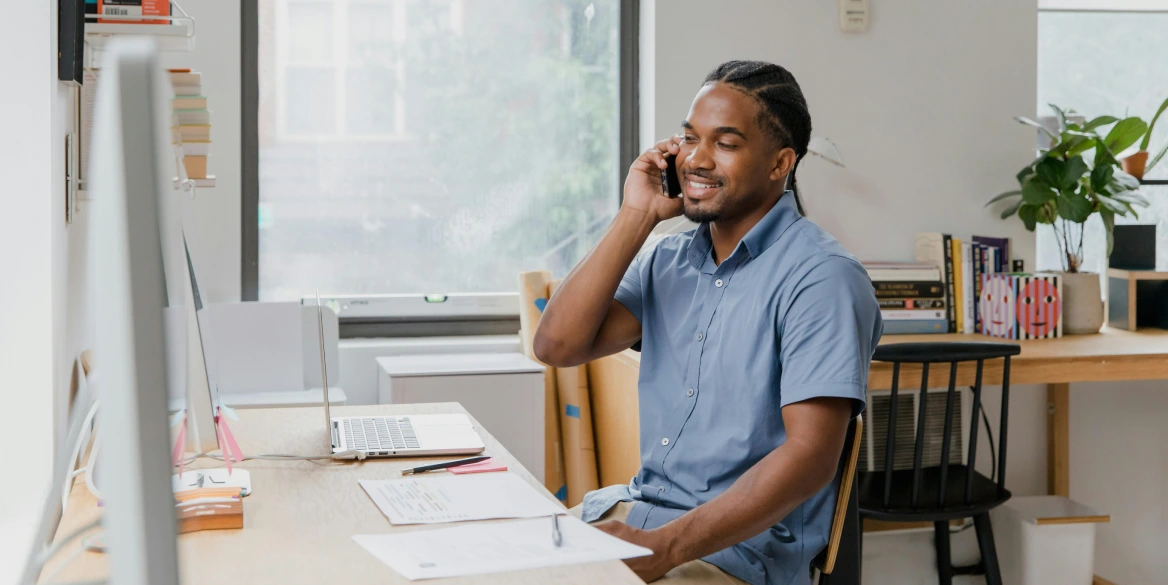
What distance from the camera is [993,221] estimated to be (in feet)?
11.5

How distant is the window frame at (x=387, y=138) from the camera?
3207mm

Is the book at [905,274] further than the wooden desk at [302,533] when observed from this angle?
Yes

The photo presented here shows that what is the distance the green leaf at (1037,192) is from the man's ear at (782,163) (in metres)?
1.89

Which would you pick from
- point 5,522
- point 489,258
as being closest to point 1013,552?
point 489,258

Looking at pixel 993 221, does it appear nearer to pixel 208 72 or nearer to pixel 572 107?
pixel 572 107

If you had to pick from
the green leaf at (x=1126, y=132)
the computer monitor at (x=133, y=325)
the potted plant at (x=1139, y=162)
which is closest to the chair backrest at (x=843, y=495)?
the computer monitor at (x=133, y=325)

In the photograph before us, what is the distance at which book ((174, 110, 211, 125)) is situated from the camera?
2.32m

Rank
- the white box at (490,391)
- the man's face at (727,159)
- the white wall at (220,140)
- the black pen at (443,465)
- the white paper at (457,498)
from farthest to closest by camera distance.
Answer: the white wall at (220,140)
the white box at (490,391)
the man's face at (727,159)
the black pen at (443,465)
the white paper at (457,498)

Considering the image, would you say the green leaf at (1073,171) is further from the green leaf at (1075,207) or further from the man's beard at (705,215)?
the man's beard at (705,215)

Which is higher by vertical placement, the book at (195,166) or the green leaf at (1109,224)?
the book at (195,166)

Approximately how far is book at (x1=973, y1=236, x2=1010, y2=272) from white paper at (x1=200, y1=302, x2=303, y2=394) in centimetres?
218

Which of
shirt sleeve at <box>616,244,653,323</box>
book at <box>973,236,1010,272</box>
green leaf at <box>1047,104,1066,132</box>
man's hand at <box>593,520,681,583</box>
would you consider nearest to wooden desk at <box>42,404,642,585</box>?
man's hand at <box>593,520,681,583</box>

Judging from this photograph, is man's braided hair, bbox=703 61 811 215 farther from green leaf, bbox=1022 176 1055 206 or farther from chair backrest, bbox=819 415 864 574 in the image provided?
green leaf, bbox=1022 176 1055 206

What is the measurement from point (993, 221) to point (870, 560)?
1.24 metres
